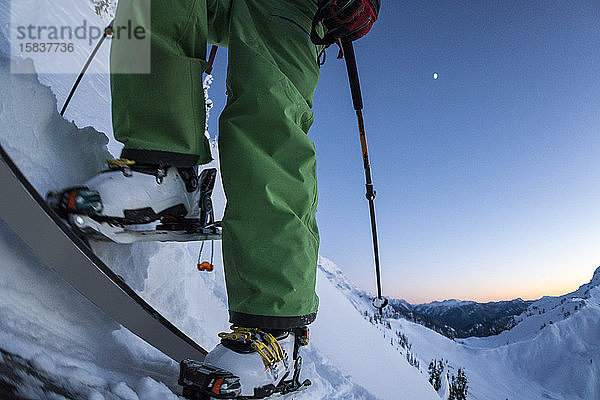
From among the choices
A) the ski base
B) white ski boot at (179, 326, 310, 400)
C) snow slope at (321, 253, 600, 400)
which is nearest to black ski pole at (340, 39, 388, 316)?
the ski base

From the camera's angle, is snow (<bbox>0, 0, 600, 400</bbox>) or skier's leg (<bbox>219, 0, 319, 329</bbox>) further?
skier's leg (<bbox>219, 0, 319, 329</bbox>)

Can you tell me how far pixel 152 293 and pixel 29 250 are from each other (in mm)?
528

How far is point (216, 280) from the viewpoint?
2.29m

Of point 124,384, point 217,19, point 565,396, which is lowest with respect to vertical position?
point 565,396

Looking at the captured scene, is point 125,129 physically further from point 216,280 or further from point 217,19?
point 216,280

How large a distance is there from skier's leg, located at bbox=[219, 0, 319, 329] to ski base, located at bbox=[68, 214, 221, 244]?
0.24 m

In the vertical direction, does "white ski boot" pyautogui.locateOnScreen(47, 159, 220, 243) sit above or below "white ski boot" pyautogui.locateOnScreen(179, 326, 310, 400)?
above


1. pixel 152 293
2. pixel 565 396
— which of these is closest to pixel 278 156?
pixel 152 293

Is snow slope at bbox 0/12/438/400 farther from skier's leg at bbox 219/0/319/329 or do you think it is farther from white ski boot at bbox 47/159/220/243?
skier's leg at bbox 219/0/319/329

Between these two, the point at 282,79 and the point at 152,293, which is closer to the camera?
the point at 282,79

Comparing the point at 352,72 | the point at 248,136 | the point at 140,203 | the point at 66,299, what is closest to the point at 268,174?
the point at 248,136

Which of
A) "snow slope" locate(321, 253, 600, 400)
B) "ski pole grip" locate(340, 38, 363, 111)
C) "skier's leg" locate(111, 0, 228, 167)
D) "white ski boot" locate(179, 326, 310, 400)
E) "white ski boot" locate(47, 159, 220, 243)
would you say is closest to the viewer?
"white ski boot" locate(179, 326, 310, 400)

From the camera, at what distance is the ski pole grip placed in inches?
55.2

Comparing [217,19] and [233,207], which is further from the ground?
[217,19]
